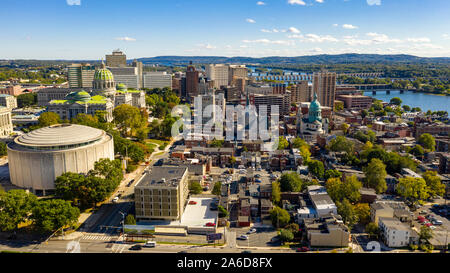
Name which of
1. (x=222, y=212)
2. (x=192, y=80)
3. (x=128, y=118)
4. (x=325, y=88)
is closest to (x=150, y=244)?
(x=222, y=212)

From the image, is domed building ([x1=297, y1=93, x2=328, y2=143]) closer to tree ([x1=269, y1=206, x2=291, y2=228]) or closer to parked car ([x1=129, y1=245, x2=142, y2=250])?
tree ([x1=269, y1=206, x2=291, y2=228])

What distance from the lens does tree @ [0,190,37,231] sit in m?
24.8

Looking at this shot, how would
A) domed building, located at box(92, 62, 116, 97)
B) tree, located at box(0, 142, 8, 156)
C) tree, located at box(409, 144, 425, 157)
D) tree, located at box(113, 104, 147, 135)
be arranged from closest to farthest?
1. tree, located at box(0, 142, 8, 156)
2. tree, located at box(409, 144, 425, 157)
3. tree, located at box(113, 104, 147, 135)
4. domed building, located at box(92, 62, 116, 97)

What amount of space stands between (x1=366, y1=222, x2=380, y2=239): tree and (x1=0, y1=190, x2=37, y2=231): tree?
26.1 m

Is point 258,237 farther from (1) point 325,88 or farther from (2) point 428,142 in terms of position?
(1) point 325,88

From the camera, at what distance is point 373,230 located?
25.6 meters

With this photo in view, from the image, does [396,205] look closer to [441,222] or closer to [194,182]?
[441,222]

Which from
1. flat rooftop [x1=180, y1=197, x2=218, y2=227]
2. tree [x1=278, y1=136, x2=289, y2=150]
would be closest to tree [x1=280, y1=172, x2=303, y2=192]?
flat rooftop [x1=180, y1=197, x2=218, y2=227]

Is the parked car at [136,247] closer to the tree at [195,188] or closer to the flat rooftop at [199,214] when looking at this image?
the flat rooftop at [199,214]

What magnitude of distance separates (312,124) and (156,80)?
256ft

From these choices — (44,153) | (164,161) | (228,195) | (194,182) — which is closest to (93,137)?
(44,153)

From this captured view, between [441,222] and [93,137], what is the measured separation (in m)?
34.1
